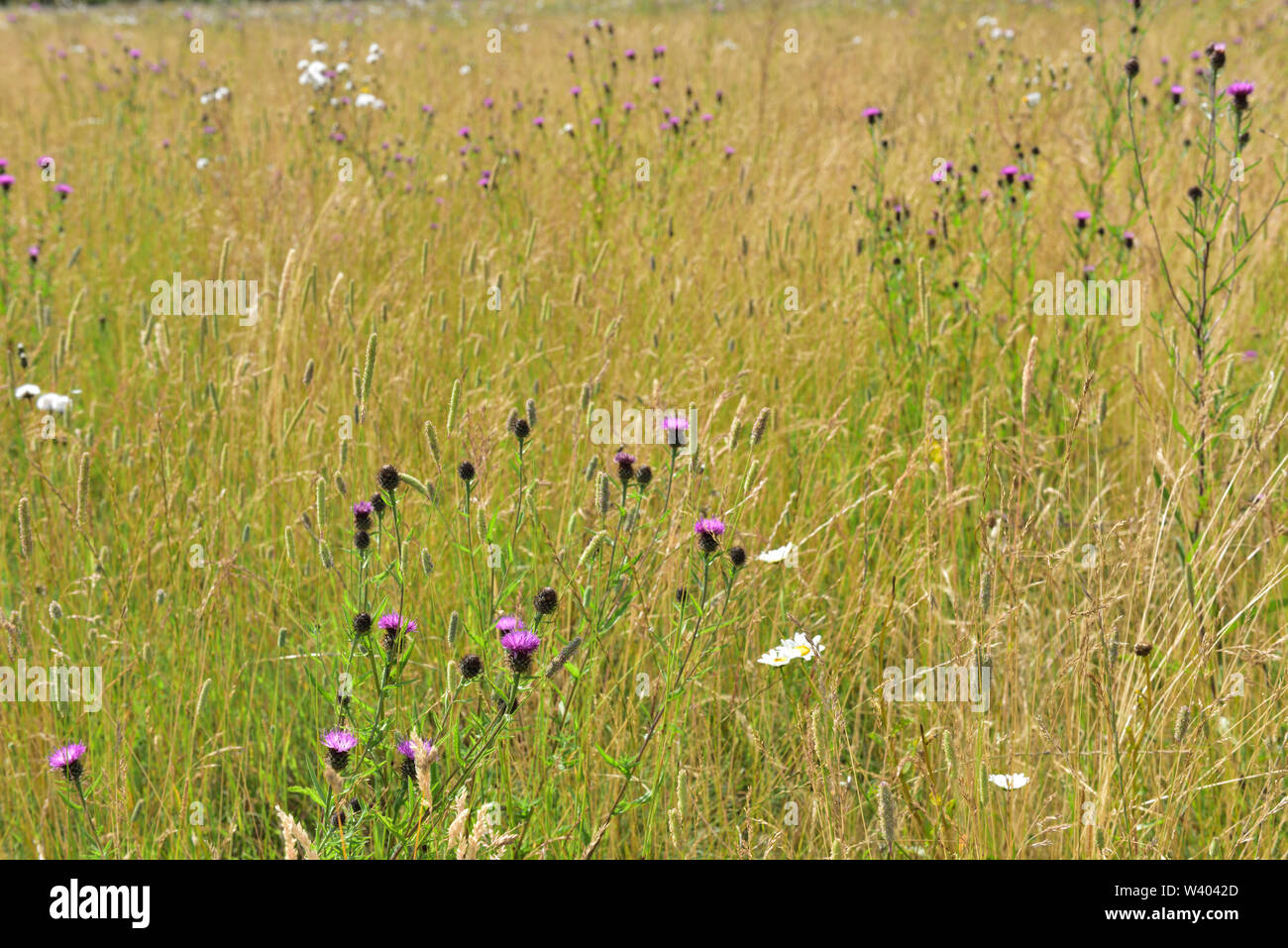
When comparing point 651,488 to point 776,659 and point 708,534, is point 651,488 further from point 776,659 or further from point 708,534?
point 708,534

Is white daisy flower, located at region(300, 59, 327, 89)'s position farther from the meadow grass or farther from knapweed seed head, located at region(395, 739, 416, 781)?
knapweed seed head, located at region(395, 739, 416, 781)

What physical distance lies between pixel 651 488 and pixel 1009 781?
3.25 ft

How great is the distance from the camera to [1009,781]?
4.98 feet

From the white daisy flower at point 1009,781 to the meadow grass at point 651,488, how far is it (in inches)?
1.1

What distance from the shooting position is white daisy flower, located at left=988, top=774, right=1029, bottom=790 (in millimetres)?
1477

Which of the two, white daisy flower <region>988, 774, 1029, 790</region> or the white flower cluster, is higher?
the white flower cluster

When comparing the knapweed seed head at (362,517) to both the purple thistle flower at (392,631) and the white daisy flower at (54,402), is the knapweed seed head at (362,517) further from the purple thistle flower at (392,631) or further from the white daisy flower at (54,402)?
the white daisy flower at (54,402)

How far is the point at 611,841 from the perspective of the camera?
163cm

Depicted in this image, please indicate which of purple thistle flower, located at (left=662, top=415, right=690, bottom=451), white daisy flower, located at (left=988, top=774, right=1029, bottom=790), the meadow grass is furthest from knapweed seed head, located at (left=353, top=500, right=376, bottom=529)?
white daisy flower, located at (left=988, top=774, right=1029, bottom=790)

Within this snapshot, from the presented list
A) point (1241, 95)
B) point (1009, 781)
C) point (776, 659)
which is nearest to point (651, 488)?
point (776, 659)

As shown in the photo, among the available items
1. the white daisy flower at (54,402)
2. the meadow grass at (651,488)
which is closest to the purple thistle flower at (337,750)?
the meadow grass at (651,488)

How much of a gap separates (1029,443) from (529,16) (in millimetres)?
11929

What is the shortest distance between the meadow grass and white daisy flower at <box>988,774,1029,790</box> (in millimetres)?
29

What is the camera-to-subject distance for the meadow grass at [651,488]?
1.54 meters
